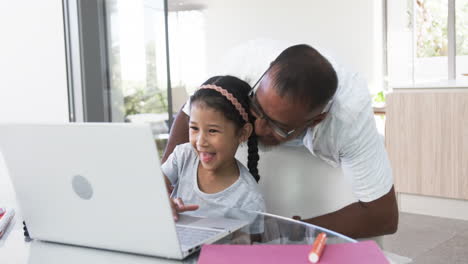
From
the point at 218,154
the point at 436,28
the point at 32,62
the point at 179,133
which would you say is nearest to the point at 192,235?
the point at 218,154

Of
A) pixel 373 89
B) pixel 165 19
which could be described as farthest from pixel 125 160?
pixel 373 89

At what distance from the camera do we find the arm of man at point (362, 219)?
1354 mm

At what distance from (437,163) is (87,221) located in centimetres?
293

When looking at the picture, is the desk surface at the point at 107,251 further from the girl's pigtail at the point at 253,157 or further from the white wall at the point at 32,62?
the white wall at the point at 32,62

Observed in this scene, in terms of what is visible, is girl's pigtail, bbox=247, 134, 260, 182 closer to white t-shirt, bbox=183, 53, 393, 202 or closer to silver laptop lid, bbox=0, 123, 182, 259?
white t-shirt, bbox=183, 53, 393, 202

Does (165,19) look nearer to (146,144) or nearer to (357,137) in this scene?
(357,137)

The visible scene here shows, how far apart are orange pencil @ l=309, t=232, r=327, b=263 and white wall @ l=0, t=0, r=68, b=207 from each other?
2.24m

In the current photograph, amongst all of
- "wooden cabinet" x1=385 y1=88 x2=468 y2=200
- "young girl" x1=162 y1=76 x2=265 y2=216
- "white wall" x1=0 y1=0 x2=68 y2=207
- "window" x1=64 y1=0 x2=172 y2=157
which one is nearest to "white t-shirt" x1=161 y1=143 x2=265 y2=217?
"young girl" x1=162 y1=76 x2=265 y2=216

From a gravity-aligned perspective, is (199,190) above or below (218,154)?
below

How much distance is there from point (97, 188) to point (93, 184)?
1 centimetres

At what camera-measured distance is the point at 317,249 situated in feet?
2.92

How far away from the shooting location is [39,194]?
3.30 ft

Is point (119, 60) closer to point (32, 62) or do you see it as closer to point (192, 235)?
point (32, 62)

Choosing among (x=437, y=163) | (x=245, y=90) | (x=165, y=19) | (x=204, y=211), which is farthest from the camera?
(x=437, y=163)
